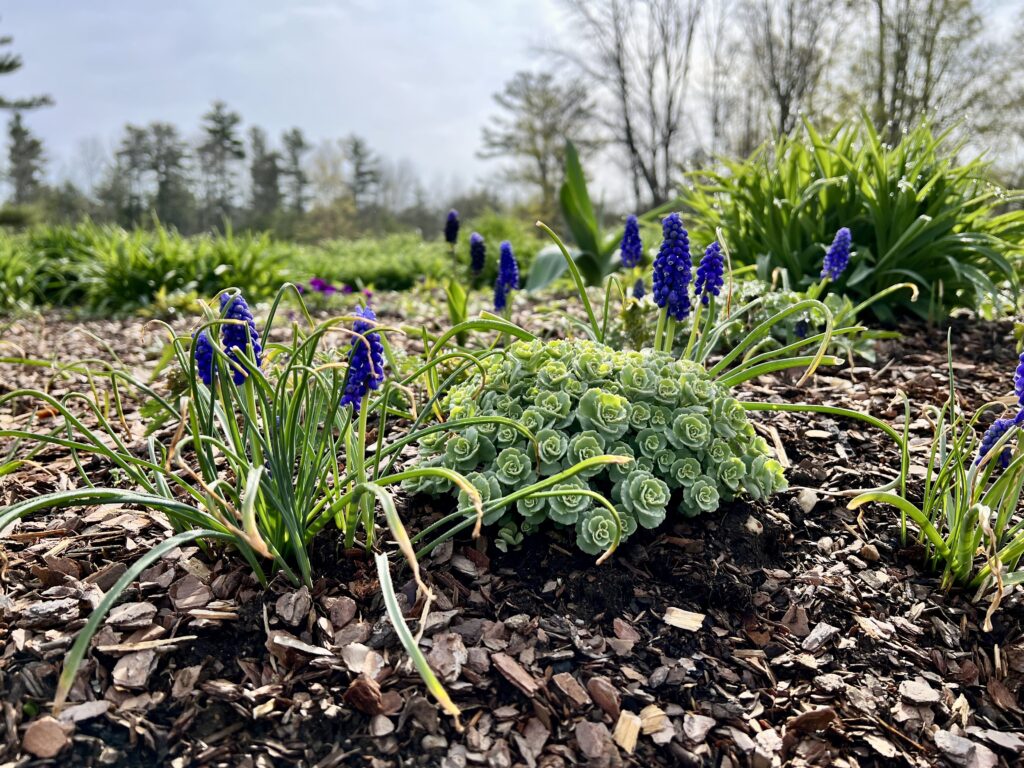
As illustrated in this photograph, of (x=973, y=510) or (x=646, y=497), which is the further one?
(x=646, y=497)

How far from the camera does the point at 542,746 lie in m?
1.40

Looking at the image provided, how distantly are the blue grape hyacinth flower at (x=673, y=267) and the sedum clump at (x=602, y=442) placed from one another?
0.22 metres

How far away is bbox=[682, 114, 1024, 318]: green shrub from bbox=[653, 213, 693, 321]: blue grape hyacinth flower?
5.32 ft

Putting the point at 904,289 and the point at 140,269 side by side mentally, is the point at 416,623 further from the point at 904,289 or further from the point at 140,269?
the point at 140,269

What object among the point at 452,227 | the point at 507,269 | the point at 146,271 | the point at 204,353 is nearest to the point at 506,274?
the point at 507,269

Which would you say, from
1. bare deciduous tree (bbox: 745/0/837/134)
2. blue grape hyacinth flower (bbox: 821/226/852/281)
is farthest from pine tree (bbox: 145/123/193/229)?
blue grape hyacinth flower (bbox: 821/226/852/281)

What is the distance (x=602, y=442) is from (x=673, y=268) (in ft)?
2.13

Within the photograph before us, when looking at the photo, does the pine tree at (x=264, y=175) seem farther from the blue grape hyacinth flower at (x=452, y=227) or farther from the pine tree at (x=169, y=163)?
the blue grape hyacinth flower at (x=452, y=227)

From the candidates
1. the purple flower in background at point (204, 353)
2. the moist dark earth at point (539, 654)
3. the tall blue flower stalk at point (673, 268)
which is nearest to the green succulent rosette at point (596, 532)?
the moist dark earth at point (539, 654)

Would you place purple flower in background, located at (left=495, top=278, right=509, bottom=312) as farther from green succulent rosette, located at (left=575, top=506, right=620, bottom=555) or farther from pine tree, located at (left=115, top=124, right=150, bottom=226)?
pine tree, located at (left=115, top=124, right=150, bottom=226)

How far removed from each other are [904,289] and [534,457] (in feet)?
8.89

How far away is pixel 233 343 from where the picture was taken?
5.17 ft

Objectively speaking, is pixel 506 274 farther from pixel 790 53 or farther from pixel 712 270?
pixel 790 53

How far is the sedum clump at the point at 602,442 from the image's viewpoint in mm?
1752
